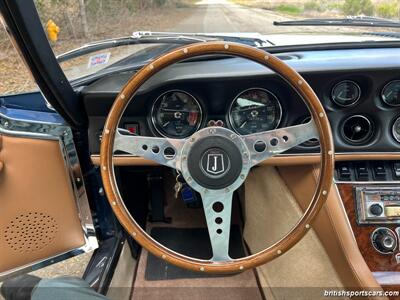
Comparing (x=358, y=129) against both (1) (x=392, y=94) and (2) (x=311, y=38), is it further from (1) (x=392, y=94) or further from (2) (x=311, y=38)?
(2) (x=311, y=38)

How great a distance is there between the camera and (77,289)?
1.51 metres

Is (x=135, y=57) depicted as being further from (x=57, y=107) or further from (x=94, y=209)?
(x=94, y=209)

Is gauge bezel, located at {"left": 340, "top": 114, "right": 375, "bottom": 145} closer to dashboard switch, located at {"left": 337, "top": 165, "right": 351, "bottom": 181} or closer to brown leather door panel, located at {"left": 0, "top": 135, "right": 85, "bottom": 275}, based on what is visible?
dashboard switch, located at {"left": 337, "top": 165, "right": 351, "bottom": 181}

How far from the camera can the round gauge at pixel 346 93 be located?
2053 millimetres

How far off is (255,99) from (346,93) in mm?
433

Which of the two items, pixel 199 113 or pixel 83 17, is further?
pixel 83 17

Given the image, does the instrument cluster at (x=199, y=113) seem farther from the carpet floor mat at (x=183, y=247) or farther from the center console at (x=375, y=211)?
the carpet floor mat at (x=183, y=247)

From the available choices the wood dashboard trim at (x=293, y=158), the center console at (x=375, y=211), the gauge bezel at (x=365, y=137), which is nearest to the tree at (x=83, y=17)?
the wood dashboard trim at (x=293, y=158)

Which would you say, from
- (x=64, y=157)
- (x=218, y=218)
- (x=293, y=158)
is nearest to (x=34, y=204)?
(x=64, y=157)

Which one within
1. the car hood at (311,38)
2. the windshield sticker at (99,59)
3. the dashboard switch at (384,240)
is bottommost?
the dashboard switch at (384,240)

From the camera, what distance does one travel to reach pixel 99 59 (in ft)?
7.21

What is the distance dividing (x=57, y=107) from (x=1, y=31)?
1.29ft

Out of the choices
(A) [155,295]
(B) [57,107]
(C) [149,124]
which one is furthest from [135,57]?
(A) [155,295]

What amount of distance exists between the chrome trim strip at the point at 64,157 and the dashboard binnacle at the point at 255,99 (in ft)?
0.38
